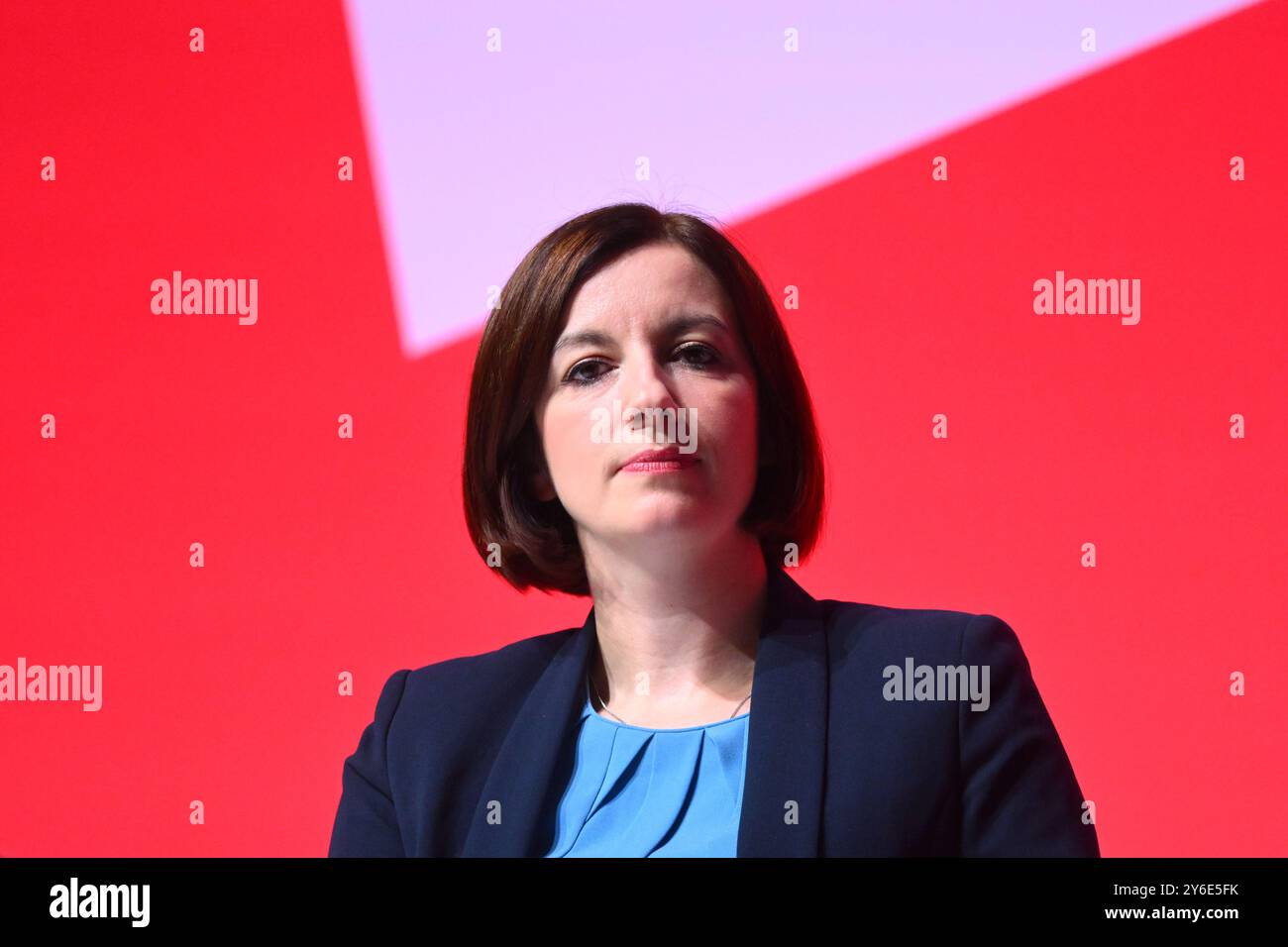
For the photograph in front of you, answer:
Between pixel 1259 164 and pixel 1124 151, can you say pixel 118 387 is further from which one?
pixel 1259 164

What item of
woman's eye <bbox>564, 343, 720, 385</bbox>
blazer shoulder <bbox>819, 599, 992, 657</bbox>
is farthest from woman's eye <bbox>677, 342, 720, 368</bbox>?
blazer shoulder <bbox>819, 599, 992, 657</bbox>

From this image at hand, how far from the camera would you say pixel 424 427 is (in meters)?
2.51

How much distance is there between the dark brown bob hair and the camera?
173 cm

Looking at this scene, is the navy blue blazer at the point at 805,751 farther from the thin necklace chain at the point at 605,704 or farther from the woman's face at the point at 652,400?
the woman's face at the point at 652,400

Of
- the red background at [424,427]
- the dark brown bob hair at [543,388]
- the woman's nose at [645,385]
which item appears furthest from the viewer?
the red background at [424,427]

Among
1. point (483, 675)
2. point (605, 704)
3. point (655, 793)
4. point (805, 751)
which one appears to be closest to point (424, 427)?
point (483, 675)

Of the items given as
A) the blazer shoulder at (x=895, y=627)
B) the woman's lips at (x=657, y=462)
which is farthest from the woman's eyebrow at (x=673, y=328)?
the blazer shoulder at (x=895, y=627)

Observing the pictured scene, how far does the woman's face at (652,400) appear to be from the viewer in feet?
5.35

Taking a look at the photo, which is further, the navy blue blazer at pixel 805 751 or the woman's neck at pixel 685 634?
the woman's neck at pixel 685 634

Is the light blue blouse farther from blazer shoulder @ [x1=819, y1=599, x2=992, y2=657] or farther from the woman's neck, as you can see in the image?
blazer shoulder @ [x1=819, y1=599, x2=992, y2=657]

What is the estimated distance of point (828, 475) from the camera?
7.41 feet

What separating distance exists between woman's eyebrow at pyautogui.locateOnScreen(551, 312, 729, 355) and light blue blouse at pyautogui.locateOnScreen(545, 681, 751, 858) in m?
0.50
